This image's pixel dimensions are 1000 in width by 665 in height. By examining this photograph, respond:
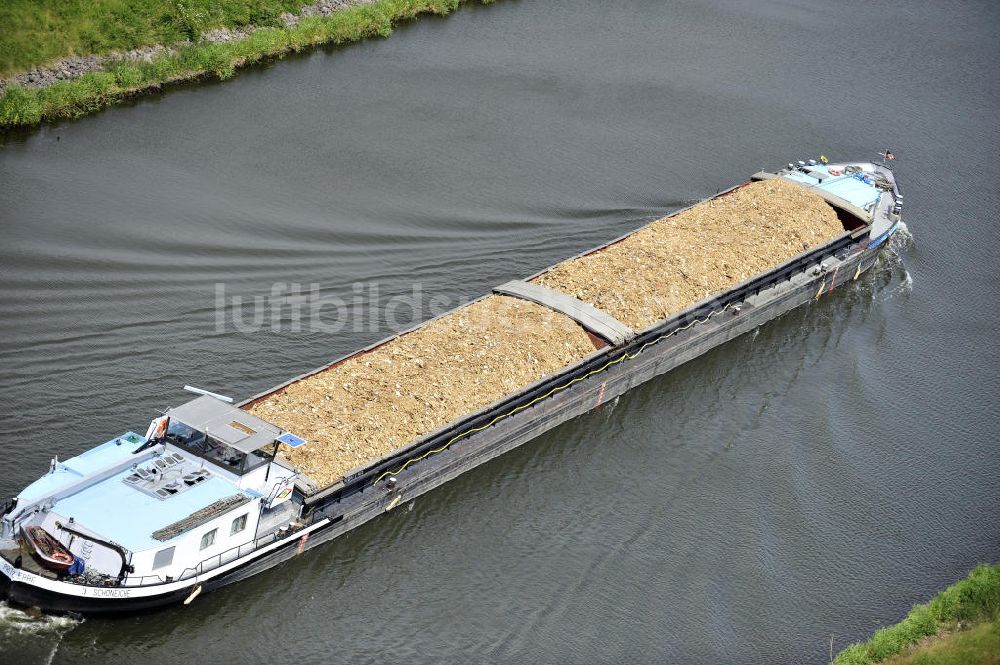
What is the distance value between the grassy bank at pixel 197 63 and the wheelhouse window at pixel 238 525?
23521 millimetres

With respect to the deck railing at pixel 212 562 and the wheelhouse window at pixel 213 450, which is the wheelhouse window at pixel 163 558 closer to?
the deck railing at pixel 212 562

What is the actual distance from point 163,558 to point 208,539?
3.22 ft

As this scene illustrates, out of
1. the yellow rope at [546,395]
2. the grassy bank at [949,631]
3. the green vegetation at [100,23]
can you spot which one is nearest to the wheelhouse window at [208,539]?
the yellow rope at [546,395]

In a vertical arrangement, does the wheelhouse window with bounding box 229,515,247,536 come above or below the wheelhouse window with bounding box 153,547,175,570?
above

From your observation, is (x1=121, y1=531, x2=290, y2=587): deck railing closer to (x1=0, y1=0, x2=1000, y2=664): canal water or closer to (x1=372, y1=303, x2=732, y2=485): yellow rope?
(x1=0, y1=0, x2=1000, y2=664): canal water

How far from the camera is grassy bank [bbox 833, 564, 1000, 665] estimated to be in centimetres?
2358

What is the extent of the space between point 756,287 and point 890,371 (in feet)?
15.2

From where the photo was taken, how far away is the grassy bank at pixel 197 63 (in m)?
40.7

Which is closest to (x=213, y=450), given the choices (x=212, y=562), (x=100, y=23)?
(x=212, y=562)

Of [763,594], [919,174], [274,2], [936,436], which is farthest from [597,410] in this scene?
[274,2]

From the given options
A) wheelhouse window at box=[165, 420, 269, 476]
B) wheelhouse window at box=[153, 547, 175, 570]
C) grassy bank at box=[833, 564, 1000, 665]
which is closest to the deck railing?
wheelhouse window at box=[153, 547, 175, 570]

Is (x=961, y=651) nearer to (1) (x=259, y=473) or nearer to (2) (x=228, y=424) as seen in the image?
(1) (x=259, y=473)

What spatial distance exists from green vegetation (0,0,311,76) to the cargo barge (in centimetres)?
2261

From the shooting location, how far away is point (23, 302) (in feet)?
98.0
